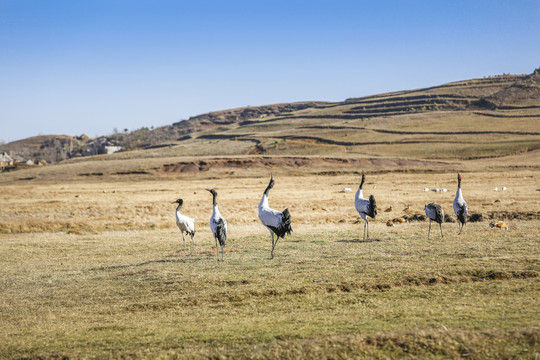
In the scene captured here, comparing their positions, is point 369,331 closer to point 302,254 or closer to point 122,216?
point 302,254

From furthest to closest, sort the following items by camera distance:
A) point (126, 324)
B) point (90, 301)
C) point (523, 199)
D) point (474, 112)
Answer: point (474, 112) → point (523, 199) → point (90, 301) → point (126, 324)

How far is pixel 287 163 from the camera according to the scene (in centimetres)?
8319

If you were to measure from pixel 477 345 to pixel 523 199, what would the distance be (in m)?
32.7

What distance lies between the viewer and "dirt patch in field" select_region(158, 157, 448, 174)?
259ft

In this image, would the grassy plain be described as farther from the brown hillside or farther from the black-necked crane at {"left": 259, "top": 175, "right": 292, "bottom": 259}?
the brown hillside

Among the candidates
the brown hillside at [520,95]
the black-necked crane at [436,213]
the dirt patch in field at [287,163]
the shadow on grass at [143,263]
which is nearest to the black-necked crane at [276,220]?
the shadow on grass at [143,263]

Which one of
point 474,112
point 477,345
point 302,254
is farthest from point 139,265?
point 474,112

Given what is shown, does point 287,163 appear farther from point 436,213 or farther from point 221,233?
point 221,233

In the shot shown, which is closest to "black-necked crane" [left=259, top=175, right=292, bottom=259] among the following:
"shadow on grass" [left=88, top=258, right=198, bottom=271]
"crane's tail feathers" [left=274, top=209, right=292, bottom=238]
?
"crane's tail feathers" [left=274, top=209, right=292, bottom=238]

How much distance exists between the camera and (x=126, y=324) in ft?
39.7

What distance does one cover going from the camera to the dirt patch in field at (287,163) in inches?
3103

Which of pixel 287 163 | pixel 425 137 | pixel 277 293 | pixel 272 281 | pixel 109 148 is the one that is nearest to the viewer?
pixel 277 293

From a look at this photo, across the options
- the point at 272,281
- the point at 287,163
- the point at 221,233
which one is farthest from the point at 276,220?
the point at 287,163

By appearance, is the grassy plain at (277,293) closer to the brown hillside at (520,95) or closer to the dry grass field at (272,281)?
the dry grass field at (272,281)
